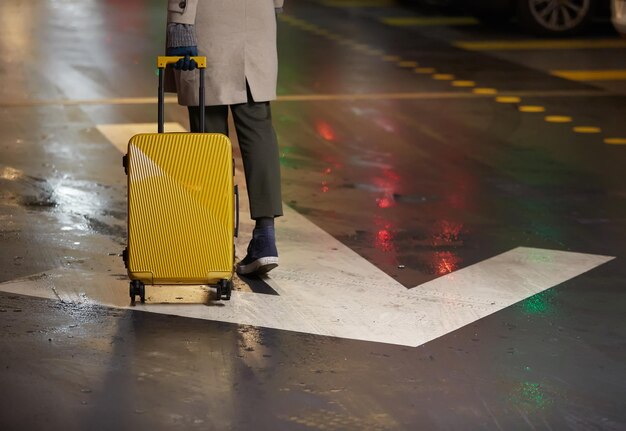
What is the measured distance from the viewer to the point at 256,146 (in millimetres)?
6027

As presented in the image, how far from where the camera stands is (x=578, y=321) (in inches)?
214

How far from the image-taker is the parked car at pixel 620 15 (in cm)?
1139

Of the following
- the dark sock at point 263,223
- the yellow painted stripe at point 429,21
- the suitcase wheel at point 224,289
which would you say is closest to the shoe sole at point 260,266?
the dark sock at point 263,223

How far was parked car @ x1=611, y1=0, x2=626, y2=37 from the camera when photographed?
11391 mm

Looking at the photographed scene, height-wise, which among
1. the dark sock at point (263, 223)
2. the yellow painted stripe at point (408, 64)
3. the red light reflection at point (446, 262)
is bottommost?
the yellow painted stripe at point (408, 64)

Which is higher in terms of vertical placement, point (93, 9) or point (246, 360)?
point (246, 360)

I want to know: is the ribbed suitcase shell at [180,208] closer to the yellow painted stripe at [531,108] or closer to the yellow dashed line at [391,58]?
the yellow painted stripe at [531,108]

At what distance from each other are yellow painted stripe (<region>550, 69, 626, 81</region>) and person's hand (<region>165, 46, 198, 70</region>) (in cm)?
730

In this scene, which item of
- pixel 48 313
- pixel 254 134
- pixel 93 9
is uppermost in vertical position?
pixel 254 134

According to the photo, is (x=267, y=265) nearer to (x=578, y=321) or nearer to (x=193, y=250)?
(x=193, y=250)

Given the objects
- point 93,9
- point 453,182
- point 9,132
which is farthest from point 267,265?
point 93,9

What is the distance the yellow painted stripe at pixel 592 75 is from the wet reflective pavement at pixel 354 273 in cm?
26

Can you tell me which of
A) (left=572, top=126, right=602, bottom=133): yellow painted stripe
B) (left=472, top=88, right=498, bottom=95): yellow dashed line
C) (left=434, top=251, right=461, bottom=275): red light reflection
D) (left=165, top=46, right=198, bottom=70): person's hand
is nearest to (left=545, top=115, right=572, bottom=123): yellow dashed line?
(left=572, top=126, right=602, bottom=133): yellow painted stripe

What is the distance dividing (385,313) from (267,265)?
683mm
